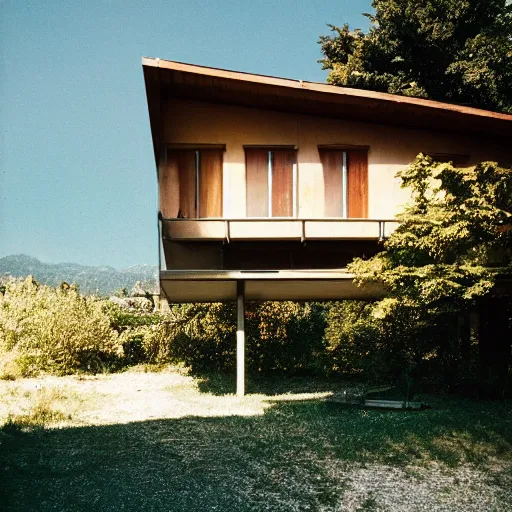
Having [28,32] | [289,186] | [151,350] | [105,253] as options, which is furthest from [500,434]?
[105,253]

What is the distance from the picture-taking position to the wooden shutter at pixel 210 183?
1286 cm

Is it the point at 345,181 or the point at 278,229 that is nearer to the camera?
the point at 278,229

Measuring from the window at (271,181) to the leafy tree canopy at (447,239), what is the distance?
2.41m

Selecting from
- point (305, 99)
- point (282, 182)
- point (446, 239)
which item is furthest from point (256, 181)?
point (446, 239)

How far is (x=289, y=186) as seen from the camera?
42.8 ft

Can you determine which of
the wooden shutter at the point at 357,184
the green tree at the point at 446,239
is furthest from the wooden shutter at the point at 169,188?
the green tree at the point at 446,239

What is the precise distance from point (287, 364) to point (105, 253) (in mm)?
156759

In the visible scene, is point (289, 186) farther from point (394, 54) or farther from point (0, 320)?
point (394, 54)

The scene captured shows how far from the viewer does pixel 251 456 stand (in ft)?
26.2

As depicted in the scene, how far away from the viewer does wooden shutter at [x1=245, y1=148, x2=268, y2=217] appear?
12914 mm

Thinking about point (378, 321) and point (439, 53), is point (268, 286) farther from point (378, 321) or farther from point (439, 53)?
point (439, 53)

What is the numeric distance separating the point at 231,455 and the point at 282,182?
22.5 ft

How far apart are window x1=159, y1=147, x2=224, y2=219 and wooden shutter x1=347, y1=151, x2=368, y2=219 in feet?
9.96

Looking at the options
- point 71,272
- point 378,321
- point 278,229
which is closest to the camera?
point 278,229
